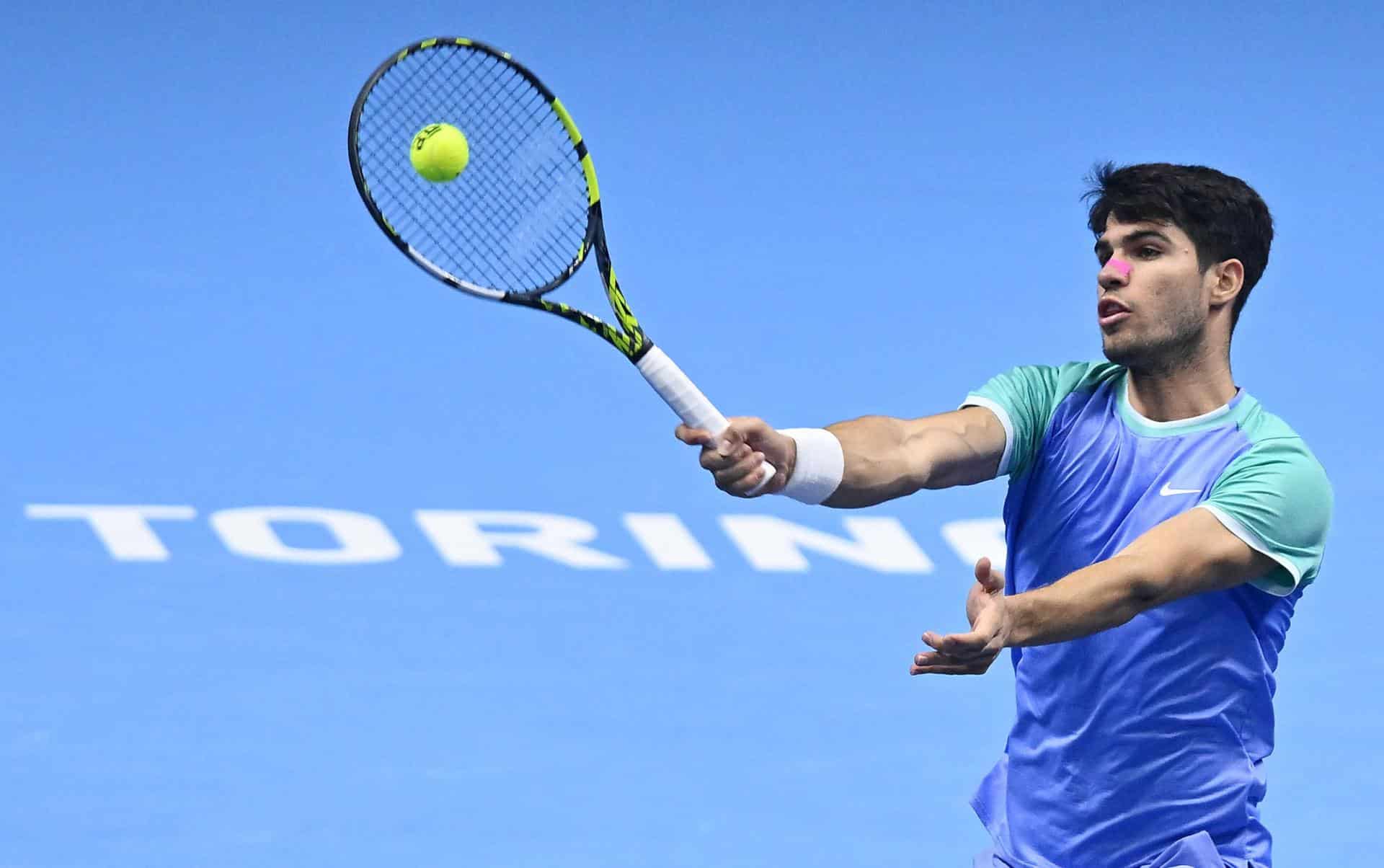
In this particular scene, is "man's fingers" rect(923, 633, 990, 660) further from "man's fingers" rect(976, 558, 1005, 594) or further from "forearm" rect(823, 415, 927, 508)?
"forearm" rect(823, 415, 927, 508)

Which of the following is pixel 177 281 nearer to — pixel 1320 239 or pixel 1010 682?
pixel 1010 682

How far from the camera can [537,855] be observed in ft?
19.4

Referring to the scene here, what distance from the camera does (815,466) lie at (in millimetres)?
3947

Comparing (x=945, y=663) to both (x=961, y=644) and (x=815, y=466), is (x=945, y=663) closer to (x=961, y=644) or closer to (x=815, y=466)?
(x=961, y=644)

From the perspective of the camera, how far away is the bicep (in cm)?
367

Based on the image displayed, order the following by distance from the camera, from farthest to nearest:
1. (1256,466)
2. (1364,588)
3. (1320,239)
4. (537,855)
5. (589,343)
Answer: (1320,239)
(589,343)
(1364,588)
(537,855)
(1256,466)

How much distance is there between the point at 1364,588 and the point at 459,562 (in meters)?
3.07

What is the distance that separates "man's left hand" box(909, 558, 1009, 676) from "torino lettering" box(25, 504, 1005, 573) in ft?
12.1

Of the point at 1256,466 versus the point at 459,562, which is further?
the point at 459,562

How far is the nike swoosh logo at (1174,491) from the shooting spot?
3971 mm

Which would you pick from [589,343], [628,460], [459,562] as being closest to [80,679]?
[459,562]

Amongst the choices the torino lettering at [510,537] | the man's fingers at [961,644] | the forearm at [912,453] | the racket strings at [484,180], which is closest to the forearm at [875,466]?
the forearm at [912,453]

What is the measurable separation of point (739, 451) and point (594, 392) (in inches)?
173

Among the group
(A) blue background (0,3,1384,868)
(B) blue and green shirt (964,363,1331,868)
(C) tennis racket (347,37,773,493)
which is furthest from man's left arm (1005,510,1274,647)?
(A) blue background (0,3,1384,868)
